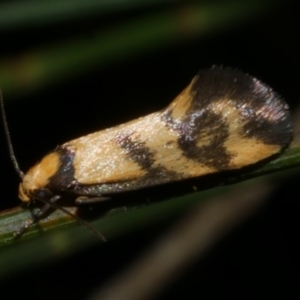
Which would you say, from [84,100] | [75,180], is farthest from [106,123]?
[75,180]

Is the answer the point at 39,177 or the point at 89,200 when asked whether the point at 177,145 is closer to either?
the point at 89,200

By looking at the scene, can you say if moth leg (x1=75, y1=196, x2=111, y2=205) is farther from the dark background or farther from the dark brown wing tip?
the dark background

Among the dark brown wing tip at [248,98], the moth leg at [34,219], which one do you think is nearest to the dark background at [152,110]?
the dark brown wing tip at [248,98]

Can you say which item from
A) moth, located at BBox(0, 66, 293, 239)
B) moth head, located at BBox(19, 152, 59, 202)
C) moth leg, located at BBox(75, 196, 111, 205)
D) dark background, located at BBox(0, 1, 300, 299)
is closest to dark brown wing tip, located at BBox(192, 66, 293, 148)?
moth, located at BBox(0, 66, 293, 239)

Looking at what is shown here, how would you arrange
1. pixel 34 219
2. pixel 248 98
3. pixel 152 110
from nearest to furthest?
pixel 34 219 < pixel 248 98 < pixel 152 110

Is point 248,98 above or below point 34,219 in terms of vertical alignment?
above

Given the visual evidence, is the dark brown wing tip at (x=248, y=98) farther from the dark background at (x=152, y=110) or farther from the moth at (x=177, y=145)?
the dark background at (x=152, y=110)

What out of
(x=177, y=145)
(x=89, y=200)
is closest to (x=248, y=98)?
(x=177, y=145)
